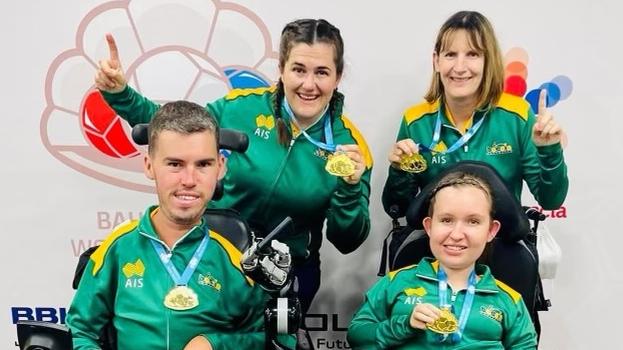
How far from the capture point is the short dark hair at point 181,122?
1742 mm

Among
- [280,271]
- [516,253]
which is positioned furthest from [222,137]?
[516,253]

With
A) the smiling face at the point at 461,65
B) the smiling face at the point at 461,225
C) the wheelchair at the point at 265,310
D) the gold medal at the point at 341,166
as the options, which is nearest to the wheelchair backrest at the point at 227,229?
the wheelchair at the point at 265,310

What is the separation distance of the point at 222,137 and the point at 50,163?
1362 mm

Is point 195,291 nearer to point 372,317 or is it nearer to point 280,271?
point 280,271

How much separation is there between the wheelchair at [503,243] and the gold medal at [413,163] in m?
→ 0.15

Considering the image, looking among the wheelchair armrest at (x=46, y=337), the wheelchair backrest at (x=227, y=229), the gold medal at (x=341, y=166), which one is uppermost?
the gold medal at (x=341, y=166)

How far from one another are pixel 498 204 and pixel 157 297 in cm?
105

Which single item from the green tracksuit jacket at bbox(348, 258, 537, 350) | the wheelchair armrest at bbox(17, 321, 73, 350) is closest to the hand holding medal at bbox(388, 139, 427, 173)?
the green tracksuit jacket at bbox(348, 258, 537, 350)

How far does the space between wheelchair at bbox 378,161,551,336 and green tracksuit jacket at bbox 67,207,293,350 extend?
57cm

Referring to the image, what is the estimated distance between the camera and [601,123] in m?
2.82

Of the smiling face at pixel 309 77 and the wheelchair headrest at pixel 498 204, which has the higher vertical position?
the smiling face at pixel 309 77

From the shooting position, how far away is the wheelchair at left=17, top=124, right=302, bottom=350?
1424mm

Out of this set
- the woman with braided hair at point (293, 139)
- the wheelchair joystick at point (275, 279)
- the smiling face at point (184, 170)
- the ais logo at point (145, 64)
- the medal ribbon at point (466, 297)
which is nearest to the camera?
the wheelchair joystick at point (275, 279)

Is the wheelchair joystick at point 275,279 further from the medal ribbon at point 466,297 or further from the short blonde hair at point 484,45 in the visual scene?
the short blonde hair at point 484,45
